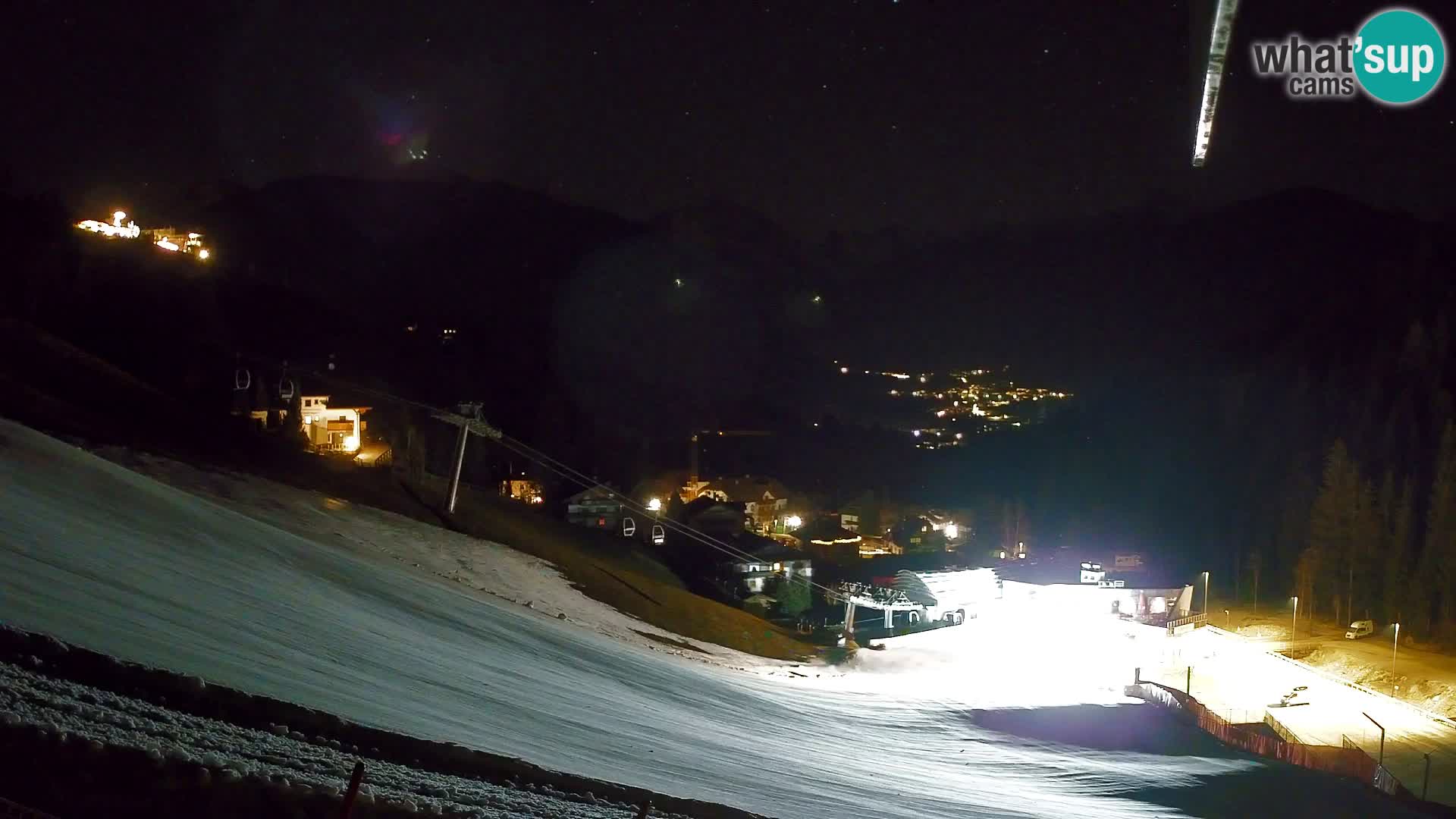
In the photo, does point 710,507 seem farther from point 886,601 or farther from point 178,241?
point 178,241

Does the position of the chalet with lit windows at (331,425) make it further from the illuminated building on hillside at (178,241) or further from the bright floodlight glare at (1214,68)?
the bright floodlight glare at (1214,68)

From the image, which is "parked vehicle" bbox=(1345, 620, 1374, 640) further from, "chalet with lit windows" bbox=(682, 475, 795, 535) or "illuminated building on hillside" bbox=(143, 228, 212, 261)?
"illuminated building on hillside" bbox=(143, 228, 212, 261)

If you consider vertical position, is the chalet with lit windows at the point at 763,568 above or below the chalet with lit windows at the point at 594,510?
below

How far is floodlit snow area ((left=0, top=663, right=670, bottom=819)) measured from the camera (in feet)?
14.6

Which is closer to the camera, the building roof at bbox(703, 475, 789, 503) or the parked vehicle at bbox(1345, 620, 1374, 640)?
the parked vehicle at bbox(1345, 620, 1374, 640)

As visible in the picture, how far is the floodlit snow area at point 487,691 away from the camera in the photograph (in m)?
6.27

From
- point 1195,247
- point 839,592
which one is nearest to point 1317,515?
point 839,592

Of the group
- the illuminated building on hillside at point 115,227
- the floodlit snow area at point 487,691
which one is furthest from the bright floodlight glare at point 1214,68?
the illuminated building on hillside at point 115,227

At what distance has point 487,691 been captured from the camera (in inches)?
334

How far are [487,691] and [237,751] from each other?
12.3 feet

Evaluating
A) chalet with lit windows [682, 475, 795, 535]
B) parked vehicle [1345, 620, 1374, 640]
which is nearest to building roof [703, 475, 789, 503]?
chalet with lit windows [682, 475, 795, 535]

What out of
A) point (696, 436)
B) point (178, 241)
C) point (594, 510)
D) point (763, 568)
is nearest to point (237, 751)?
point (763, 568)

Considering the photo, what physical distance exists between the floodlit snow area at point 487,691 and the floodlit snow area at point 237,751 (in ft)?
0.09

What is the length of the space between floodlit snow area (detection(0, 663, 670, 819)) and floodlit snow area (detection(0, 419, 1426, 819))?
3 cm
